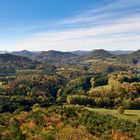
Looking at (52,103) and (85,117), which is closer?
(85,117)

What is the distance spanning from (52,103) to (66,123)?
65798 mm

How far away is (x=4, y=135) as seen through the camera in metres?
90.9

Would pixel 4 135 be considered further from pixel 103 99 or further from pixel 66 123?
pixel 103 99

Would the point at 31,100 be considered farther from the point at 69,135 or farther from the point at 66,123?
the point at 69,135

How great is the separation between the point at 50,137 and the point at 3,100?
113136mm

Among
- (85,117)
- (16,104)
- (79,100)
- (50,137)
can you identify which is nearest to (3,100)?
(16,104)

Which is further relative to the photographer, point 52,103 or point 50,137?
point 52,103

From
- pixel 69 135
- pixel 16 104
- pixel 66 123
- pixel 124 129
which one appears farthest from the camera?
pixel 16 104

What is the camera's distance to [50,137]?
85.9 meters

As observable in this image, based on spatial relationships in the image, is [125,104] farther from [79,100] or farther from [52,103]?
[52,103]

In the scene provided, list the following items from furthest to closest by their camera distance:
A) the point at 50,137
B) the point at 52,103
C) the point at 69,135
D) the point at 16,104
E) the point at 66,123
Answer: the point at 52,103
the point at 16,104
the point at 66,123
the point at 69,135
the point at 50,137

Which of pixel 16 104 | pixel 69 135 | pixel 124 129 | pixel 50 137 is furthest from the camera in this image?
pixel 16 104

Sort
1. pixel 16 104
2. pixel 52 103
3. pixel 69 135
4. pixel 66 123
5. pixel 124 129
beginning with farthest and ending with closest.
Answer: pixel 52 103 → pixel 16 104 → pixel 66 123 → pixel 124 129 → pixel 69 135

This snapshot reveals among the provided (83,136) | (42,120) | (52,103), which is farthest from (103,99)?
(83,136)
